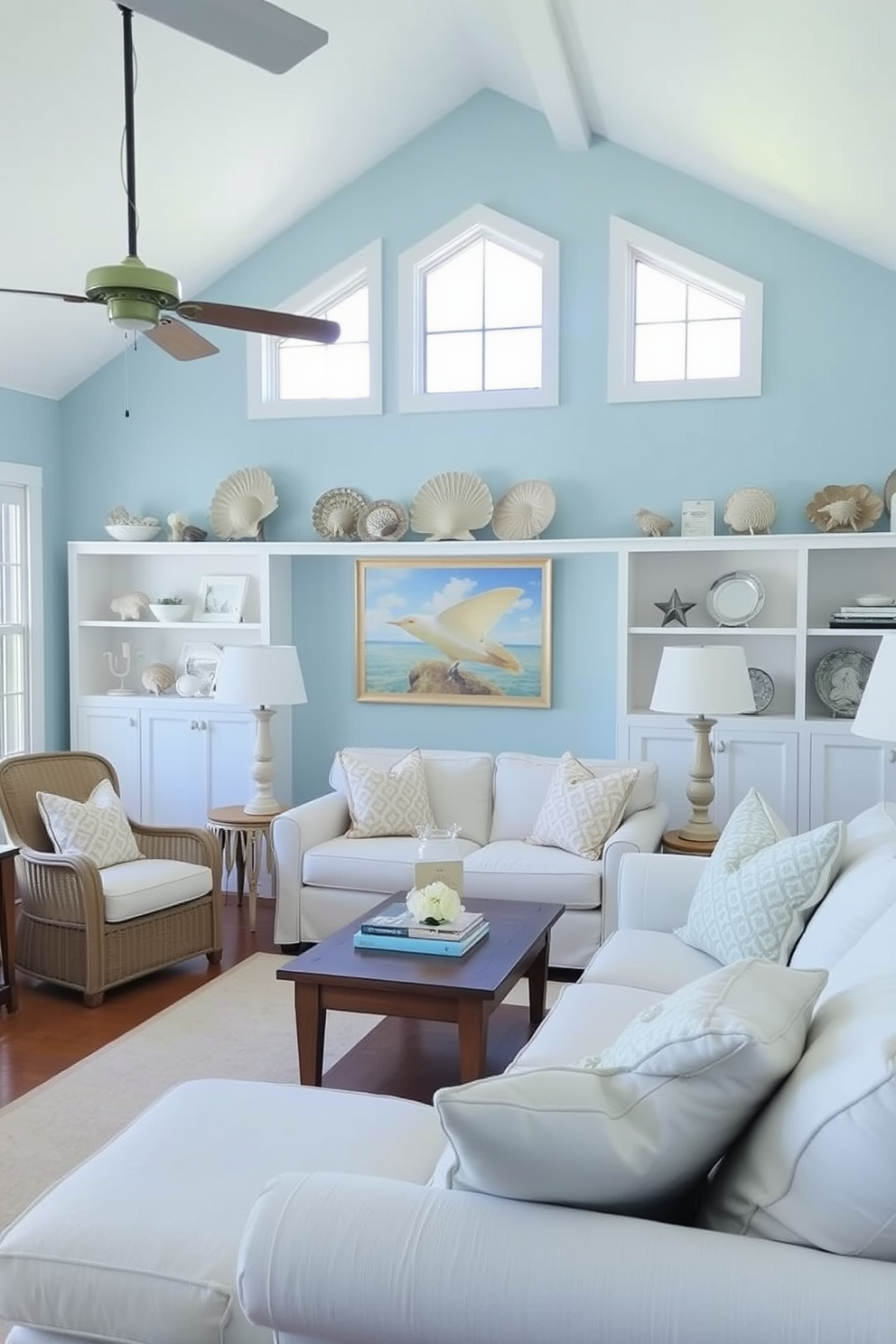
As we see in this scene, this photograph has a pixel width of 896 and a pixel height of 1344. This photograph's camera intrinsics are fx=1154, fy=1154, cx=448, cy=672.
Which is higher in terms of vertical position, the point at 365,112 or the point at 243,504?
the point at 365,112

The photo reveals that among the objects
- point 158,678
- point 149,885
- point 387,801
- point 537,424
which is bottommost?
point 149,885

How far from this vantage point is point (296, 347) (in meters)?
6.22

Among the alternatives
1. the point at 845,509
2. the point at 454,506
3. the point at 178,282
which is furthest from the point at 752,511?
the point at 178,282

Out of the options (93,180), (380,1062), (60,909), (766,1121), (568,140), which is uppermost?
(568,140)

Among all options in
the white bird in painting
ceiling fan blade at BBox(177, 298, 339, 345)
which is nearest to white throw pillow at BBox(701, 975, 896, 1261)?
ceiling fan blade at BBox(177, 298, 339, 345)

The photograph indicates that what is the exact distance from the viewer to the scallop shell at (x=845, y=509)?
518cm

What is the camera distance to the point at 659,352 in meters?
5.66

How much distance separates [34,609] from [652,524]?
3289 mm

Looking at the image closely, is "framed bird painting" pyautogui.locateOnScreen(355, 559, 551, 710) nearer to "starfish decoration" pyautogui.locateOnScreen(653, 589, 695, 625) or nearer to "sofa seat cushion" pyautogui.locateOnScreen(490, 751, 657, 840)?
"starfish decoration" pyautogui.locateOnScreen(653, 589, 695, 625)

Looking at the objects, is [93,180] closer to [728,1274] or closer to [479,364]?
[479,364]

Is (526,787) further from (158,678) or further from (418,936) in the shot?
(158,678)

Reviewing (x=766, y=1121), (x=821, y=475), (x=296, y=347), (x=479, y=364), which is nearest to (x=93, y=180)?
(x=296, y=347)

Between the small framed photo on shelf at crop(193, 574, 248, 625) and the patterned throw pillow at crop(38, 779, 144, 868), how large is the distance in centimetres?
161

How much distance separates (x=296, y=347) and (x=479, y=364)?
3.42 feet
